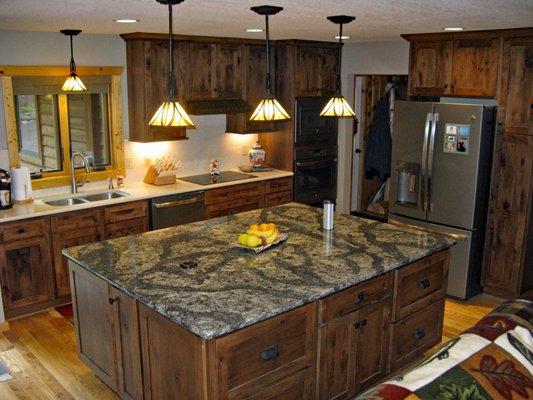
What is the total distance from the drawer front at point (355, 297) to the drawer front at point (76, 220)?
2631 mm

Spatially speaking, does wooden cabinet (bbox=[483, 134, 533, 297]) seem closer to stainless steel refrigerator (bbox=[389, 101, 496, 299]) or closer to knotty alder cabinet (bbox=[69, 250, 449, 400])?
stainless steel refrigerator (bbox=[389, 101, 496, 299])

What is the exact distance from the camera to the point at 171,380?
2.82 metres

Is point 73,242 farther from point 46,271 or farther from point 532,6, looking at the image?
point 532,6

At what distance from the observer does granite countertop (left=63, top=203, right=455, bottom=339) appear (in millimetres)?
2674

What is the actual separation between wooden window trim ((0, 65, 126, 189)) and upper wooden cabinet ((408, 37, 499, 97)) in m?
2.85

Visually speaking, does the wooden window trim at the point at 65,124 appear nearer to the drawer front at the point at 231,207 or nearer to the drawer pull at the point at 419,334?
the drawer front at the point at 231,207

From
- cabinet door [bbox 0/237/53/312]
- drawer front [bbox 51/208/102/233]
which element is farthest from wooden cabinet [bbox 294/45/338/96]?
cabinet door [bbox 0/237/53/312]

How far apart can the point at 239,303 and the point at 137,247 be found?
110cm

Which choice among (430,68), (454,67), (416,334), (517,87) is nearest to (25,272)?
(416,334)

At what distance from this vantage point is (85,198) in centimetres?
531

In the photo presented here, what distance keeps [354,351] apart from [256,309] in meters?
0.92

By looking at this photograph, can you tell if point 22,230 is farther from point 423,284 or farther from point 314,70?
point 314,70

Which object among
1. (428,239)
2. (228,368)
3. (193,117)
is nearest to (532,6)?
(428,239)

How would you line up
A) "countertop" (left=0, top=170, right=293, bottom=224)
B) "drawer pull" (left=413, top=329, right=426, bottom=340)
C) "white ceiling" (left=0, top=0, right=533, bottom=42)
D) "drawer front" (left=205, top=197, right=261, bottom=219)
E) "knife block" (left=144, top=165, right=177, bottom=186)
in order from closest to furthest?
"white ceiling" (left=0, top=0, right=533, bottom=42), "drawer pull" (left=413, top=329, right=426, bottom=340), "countertop" (left=0, top=170, right=293, bottom=224), "knife block" (left=144, top=165, right=177, bottom=186), "drawer front" (left=205, top=197, right=261, bottom=219)
